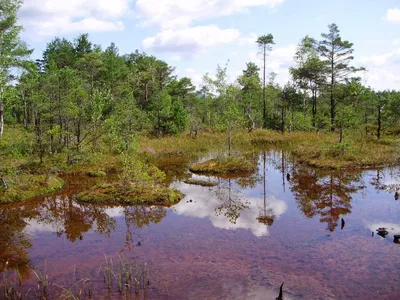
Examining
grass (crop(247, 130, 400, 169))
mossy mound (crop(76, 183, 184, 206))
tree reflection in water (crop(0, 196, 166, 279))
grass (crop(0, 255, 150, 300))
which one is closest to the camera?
grass (crop(0, 255, 150, 300))

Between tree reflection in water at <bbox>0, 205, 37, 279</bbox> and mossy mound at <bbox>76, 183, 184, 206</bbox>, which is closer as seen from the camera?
tree reflection in water at <bbox>0, 205, 37, 279</bbox>

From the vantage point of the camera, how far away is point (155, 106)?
43.3 meters

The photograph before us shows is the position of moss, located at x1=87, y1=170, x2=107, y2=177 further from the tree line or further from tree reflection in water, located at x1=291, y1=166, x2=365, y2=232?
tree reflection in water, located at x1=291, y1=166, x2=365, y2=232

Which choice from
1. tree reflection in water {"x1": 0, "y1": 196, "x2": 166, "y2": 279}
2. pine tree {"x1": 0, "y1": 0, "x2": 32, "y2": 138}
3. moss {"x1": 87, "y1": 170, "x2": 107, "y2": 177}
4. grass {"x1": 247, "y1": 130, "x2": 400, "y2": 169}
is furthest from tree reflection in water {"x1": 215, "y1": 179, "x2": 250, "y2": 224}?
pine tree {"x1": 0, "y1": 0, "x2": 32, "y2": 138}

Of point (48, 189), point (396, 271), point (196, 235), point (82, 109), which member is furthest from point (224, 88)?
point (396, 271)

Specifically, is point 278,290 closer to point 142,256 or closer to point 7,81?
point 142,256

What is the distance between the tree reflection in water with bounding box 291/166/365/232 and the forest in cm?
343

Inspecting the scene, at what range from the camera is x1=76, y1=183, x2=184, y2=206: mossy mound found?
19141mm

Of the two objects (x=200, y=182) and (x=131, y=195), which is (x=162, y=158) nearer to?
(x=200, y=182)

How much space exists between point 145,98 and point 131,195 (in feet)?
104

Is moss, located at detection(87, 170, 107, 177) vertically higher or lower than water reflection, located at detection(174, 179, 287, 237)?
higher

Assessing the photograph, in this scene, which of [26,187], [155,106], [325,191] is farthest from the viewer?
[155,106]

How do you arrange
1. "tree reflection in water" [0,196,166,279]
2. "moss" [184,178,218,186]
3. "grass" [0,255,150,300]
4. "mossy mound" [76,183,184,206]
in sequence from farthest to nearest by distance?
"moss" [184,178,218,186] < "mossy mound" [76,183,184,206] < "tree reflection in water" [0,196,166,279] < "grass" [0,255,150,300]

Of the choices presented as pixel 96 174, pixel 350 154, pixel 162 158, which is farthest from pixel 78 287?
pixel 350 154
